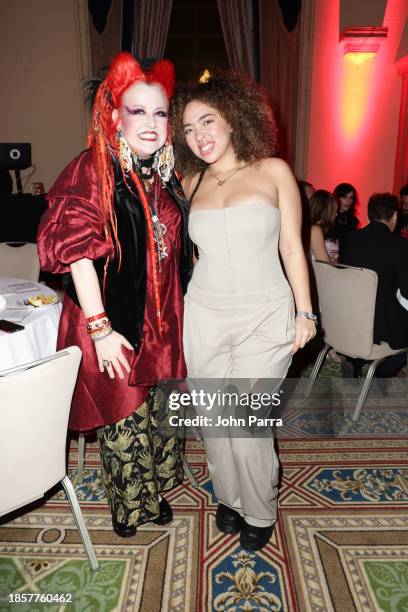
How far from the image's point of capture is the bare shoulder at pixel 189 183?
1.67 meters

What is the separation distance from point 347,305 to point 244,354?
1125 mm

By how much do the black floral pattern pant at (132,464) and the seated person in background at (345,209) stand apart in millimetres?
3204

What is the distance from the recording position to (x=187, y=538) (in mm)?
1744

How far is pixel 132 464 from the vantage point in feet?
5.21

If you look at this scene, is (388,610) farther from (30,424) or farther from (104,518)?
(30,424)

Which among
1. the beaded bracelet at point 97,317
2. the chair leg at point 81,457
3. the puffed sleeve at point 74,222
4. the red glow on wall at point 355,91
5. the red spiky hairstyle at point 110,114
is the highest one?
the red glow on wall at point 355,91

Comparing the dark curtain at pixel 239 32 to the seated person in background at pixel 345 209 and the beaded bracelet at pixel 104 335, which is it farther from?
the beaded bracelet at pixel 104 335

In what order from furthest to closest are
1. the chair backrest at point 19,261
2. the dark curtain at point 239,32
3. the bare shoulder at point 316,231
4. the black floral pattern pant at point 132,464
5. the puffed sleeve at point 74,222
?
1. the dark curtain at point 239,32
2. the bare shoulder at point 316,231
3. the chair backrest at point 19,261
4. the black floral pattern pant at point 132,464
5. the puffed sleeve at point 74,222

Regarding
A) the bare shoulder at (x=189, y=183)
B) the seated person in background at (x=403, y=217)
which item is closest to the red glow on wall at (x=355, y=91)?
the seated person in background at (x=403, y=217)

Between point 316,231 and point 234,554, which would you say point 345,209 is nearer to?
point 316,231

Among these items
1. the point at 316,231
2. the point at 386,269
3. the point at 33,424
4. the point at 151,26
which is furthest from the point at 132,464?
the point at 151,26

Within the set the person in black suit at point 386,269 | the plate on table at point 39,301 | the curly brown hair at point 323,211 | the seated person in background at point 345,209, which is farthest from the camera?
the seated person in background at point 345,209

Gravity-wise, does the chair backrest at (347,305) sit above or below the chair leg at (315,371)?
above

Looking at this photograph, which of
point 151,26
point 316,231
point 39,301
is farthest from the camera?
point 151,26
